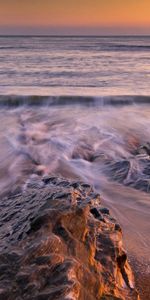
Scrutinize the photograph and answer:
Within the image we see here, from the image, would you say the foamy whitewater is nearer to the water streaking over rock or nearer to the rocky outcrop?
the water streaking over rock

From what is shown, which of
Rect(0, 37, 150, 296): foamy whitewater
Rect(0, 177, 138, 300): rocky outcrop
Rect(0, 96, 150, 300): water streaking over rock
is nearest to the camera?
Rect(0, 177, 138, 300): rocky outcrop

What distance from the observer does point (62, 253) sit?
1.87m

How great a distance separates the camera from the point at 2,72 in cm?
1608

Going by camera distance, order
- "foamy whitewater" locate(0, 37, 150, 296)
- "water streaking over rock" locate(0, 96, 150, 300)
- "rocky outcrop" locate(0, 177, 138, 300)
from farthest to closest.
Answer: "foamy whitewater" locate(0, 37, 150, 296), "water streaking over rock" locate(0, 96, 150, 300), "rocky outcrop" locate(0, 177, 138, 300)

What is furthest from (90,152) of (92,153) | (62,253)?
(62,253)

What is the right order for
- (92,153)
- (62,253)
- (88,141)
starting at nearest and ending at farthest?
(62,253), (92,153), (88,141)

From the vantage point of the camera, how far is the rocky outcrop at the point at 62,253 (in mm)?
1661

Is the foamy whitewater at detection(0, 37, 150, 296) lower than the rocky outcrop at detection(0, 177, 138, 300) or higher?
lower

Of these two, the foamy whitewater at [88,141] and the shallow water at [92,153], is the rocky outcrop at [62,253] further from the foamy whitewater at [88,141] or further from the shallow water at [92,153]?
the shallow water at [92,153]

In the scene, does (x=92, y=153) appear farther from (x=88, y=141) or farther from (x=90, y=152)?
(x=88, y=141)

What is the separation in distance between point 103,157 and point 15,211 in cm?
299

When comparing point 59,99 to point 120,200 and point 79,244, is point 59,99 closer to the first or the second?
point 120,200

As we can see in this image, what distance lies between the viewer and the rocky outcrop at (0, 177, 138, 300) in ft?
5.45

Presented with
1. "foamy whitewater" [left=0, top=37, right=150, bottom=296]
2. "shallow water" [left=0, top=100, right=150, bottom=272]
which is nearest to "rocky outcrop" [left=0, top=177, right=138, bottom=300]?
"foamy whitewater" [left=0, top=37, right=150, bottom=296]
